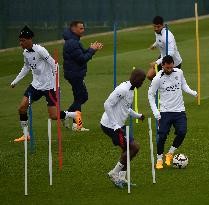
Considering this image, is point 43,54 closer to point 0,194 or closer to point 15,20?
point 0,194

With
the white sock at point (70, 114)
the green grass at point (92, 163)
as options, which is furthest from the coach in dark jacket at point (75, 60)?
the white sock at point (70, 114)

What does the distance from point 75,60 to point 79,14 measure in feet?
81.7

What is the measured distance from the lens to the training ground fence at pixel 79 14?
4522 centimetres

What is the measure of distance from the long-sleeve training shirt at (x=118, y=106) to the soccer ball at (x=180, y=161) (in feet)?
6.69

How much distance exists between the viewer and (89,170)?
20047 millimetres

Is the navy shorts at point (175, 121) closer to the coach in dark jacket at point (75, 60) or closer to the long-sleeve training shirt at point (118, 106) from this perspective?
the long-sleeve training shirt at point (118, 106)

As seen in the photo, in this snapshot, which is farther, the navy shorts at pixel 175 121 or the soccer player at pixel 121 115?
the navy shorts at pixel 175 121

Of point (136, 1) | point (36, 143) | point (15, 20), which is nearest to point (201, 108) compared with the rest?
point (36, 143)

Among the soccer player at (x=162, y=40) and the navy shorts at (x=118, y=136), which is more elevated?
the soccer player at (x=162, y=40)

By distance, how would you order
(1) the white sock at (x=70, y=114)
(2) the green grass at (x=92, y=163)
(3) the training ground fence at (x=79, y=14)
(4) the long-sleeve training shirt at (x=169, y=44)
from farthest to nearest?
(3) the training ground fence at (x=79, y=14) < (4) the long-sleeve training shirt at (x=169, y=44) < (1) the white sock at (x=70, y=114) < (2) the green grass at (x=92, y=163)

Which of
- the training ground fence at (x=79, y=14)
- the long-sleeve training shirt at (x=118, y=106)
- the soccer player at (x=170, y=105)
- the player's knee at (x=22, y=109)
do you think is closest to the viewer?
the long-sleeve training shirt at (x=118, y=106)

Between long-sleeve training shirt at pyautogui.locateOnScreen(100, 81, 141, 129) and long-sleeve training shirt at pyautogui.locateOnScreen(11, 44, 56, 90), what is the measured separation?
524cm

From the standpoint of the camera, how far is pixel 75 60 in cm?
2491

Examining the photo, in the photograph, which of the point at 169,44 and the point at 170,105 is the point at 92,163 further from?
the point at 169,44
